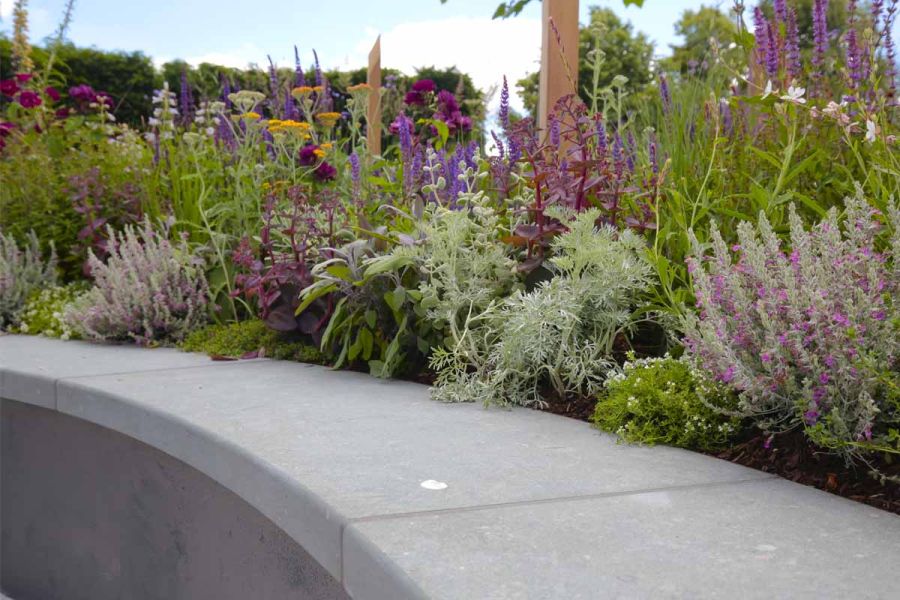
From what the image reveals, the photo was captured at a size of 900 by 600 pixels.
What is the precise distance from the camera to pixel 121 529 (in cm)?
345

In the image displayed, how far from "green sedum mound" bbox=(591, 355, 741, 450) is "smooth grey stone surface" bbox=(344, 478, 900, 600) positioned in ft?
1.15

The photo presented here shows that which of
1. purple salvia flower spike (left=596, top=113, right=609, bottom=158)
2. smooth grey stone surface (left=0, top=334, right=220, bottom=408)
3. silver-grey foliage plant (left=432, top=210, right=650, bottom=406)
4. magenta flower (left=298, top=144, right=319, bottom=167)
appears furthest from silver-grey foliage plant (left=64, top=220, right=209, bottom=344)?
purple salvia flower spike (left=596, top=113, right=609, bottom=158)

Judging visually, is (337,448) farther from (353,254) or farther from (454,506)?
(353,254)

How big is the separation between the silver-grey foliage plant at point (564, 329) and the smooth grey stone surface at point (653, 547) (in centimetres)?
81

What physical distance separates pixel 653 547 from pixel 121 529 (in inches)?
99.5

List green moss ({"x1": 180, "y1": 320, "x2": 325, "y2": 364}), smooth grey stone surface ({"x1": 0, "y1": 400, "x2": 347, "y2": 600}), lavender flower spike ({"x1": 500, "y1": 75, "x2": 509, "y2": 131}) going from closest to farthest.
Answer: smooth grey stone surface ({"x1": 0, "y1": 400, "x2": 347, "y2": 600}), lavender flower spike ({"x1": 500, "y1": 75, "x2": 509, "y2": 131}), green moss ({"x1": 180, "y1": 320, "x2": 325, "y2": 364})

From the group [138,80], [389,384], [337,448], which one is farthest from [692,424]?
[138,80]

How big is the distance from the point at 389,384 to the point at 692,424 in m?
1.20

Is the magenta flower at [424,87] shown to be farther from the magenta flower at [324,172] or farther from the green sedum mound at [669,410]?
the green sedum mound at [669,410]

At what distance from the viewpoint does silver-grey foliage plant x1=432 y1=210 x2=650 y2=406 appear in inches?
105

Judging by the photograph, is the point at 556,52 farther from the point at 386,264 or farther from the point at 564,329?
the point at 564,329

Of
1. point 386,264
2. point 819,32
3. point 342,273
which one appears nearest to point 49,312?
point 342,273

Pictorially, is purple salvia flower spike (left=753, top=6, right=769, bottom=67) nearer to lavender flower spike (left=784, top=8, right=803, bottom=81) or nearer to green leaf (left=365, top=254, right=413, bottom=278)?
lavender flower spike (left=784, top=8, right=803, bottom=81)

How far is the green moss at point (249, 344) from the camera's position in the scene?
369 cm
